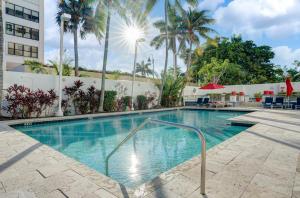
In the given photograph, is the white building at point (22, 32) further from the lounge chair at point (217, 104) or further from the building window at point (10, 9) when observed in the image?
the lounge chair at point (217, 104)

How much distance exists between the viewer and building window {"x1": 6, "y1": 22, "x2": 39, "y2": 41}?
23.5 m

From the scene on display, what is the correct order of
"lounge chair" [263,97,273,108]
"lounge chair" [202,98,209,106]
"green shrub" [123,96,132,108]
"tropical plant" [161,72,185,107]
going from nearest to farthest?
"green shrub" [123,96,132,108]
"lounge chair" [263,97,273,108]
"lounge chair" [202,98,209,106]
"tropical plant" [161,72,185,107]

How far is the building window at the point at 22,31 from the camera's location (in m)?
23.5

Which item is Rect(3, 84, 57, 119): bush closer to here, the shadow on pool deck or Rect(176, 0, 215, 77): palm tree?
the shadow on pool deck

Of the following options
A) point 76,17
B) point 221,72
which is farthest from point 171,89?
point 221,72

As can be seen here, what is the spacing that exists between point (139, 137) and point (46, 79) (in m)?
7.55

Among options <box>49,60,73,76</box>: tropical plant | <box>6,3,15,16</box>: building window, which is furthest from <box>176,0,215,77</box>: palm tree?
<box>6,3,15,16</box>: building window

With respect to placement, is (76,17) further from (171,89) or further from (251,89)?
(251,89)

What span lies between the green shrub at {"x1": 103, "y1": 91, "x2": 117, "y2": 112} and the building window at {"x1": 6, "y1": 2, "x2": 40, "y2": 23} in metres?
19.1

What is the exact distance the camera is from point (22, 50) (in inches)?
968

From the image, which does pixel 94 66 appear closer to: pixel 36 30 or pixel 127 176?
pixel 36 30

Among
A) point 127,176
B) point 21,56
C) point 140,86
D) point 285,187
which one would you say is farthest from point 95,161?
point 21,56

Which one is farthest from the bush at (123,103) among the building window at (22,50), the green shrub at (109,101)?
the building window at (22,50)

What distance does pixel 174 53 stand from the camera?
2578 cm
